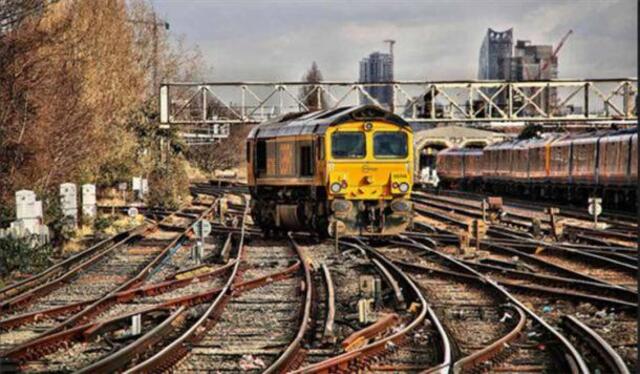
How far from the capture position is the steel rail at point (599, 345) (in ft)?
29.9

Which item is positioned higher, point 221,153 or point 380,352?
point 221,153

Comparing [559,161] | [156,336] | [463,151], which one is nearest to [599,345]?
[156,336]

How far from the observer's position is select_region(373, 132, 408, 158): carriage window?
21.8 meters

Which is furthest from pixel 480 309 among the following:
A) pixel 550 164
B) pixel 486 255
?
pixel 550 164

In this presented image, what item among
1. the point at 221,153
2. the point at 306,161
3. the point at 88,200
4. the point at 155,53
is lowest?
the point at 88,200

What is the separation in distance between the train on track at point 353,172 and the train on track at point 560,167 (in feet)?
40.8

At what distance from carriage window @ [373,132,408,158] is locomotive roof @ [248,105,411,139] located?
0.27 metres

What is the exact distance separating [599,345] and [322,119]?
1281 cm

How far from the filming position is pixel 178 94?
57531mm

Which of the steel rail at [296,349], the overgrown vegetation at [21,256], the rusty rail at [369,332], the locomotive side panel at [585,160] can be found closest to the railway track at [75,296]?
the overgrown vegetation at [21,256]

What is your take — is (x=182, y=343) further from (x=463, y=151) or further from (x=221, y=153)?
(x=221, y=153)

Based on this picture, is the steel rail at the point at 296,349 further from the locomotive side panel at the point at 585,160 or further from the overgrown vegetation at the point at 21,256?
the locomotive side panel at the point at 585,160

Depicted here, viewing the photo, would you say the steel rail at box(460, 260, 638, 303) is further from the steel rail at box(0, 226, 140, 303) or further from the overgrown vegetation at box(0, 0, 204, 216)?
the overgrown vegetation at box(0, 0, 204, 216)

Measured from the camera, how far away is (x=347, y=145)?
70.5ft
